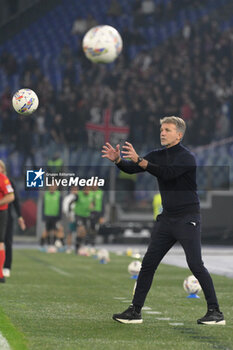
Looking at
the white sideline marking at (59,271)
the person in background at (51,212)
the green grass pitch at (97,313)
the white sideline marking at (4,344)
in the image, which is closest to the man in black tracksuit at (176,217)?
the green grass pitch at (97,313)

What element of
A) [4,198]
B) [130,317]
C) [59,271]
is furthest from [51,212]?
[130,317]

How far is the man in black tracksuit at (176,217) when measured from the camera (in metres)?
6.63

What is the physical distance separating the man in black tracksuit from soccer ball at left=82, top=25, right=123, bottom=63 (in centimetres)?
721

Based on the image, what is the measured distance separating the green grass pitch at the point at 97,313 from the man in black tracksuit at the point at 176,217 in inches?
10.2

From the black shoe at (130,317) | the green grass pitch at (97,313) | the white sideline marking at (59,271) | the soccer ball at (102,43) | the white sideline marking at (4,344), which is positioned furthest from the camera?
the soccer ball at (102,43)

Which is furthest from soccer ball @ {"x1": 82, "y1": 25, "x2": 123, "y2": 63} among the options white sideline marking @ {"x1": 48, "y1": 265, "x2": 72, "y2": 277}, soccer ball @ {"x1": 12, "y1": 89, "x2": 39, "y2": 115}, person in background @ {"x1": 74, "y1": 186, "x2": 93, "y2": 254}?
person in background @ {"x1": 74, "y1": 186, "x2": 93, "y2": 254}

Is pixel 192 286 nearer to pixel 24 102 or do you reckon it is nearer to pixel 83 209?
pixel 24 102

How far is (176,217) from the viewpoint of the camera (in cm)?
673

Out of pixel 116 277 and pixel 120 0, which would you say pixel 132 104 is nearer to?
pixel 120 0

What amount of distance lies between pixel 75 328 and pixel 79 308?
1.57m

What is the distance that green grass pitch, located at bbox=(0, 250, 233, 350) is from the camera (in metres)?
5.63

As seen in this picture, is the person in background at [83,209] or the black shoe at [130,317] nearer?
the black shoe at [130,317]

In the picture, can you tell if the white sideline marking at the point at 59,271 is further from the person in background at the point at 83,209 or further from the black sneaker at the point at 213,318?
the black sneaker at the point at 213,318

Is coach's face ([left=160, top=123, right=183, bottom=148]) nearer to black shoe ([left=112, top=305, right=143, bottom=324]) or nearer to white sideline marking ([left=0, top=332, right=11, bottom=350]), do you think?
black shoe ([left=112, top=305, right=143, bottom=324])
